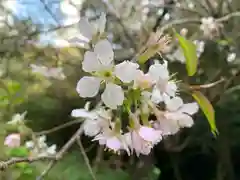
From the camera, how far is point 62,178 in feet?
2.39

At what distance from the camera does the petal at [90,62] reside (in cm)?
40

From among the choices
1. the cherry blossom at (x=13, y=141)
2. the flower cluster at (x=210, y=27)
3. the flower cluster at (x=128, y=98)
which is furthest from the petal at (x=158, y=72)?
the flower cluster at (x=210, y=27)

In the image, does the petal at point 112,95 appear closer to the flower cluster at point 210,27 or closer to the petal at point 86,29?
the petal at point 86,29

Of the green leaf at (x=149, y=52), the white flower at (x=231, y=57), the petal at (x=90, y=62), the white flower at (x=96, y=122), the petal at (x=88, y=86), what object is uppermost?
the petal at (x=90, y=62)

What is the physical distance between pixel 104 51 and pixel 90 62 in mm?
14

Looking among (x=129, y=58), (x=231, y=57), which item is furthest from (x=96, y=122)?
(x=231, y=57)

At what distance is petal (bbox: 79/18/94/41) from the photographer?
16.3 inches

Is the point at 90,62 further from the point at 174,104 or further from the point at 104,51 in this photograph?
the point at 174,104

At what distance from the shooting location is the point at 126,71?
402 millimetres

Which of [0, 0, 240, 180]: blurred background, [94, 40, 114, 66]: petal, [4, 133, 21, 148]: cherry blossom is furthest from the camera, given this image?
[0, 0, 240, 180]: blurred background

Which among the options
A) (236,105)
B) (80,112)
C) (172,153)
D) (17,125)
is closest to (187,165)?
(172,153)

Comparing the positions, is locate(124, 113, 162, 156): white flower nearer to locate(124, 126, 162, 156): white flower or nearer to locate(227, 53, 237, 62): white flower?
locate(124, 126, 162, 156): white flower

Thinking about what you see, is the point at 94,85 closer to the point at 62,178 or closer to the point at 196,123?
the point at 62,178

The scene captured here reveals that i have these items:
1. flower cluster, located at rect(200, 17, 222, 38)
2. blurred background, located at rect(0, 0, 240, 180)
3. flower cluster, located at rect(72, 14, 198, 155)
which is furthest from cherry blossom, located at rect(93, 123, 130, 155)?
flower cluster, located at rect(200, 17, 222, 38)
